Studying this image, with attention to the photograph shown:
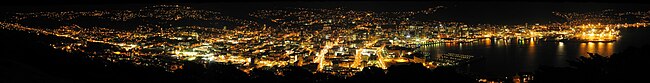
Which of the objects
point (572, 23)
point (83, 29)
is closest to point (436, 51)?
point (572, 23)

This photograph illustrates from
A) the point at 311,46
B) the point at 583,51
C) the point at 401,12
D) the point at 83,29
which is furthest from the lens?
the point at 401,12

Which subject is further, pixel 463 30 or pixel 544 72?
pixel 463 30

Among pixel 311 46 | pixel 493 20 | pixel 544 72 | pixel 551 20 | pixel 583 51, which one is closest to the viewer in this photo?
pixel 544 72

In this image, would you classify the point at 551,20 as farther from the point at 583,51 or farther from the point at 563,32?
the point at 583,51

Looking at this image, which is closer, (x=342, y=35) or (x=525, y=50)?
(x=525, y=50)

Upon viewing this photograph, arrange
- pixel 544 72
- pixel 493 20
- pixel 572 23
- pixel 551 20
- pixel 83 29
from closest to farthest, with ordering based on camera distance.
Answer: pixel 544 72 → pixel 83 29 → pixel 572 23 → pixel 551 20 → pixel 493 20

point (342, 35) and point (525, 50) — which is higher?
point (342, 35)

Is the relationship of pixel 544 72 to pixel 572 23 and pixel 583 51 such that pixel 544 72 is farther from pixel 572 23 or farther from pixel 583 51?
pixel 572 23

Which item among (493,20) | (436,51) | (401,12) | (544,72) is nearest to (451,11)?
(401,12)

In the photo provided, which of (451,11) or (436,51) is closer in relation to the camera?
(436,51)
